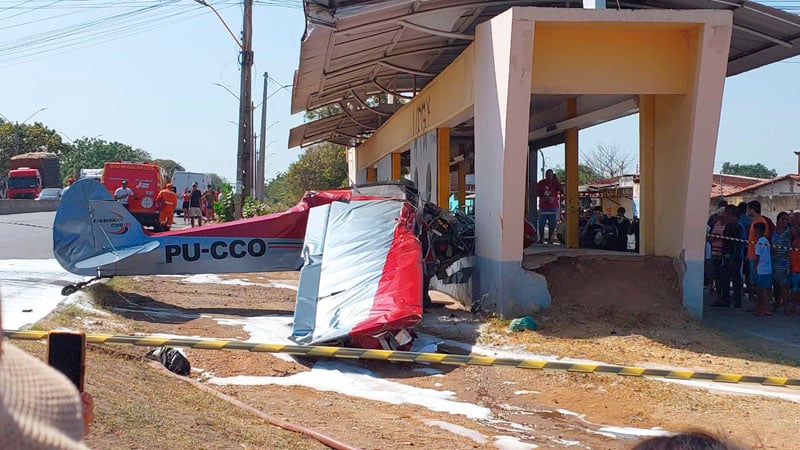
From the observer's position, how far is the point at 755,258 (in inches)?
491

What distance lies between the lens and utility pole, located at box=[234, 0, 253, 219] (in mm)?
21453

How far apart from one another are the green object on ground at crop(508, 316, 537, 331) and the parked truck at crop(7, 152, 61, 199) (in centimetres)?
4891

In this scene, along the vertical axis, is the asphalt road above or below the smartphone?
below

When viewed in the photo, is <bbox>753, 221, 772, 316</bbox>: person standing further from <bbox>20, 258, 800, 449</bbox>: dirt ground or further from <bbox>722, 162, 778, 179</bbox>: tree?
<bbox>722, 162, 778, 179</bbox>: tree

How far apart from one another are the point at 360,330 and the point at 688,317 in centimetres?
499

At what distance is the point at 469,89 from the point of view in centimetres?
1355

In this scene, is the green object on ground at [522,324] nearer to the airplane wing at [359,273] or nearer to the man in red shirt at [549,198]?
the airplane wing at [359,273]

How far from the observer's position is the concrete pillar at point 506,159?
36.6 feet

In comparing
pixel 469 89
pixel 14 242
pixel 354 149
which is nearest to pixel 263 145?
pixel 354 149

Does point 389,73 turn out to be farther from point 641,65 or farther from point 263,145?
point 263,145

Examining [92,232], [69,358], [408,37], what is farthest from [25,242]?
[69,358]

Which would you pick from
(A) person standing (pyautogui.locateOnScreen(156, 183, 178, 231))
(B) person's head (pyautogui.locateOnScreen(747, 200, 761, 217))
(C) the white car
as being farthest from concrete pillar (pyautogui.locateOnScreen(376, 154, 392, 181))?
(C) the white car

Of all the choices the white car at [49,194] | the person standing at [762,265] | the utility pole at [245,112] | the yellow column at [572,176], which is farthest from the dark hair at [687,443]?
the white car at [49,194]

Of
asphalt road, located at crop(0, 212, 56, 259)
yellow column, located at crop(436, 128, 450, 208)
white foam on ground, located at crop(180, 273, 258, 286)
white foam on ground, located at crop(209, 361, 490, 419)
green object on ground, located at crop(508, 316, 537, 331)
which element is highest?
yellow column, located at crop(436, 128, 450, 208)
